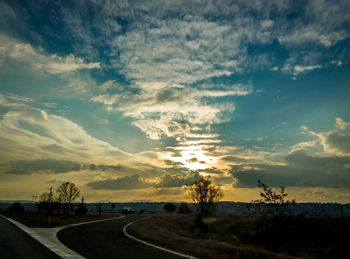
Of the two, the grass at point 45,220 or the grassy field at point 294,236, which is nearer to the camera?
the grassy field at point 294,236

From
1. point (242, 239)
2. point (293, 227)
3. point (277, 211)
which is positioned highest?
point (277, 211)

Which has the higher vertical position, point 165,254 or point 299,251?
point 165,254

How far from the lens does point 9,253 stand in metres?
9.21

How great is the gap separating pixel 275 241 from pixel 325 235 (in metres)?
8.14

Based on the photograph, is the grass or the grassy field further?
the grass

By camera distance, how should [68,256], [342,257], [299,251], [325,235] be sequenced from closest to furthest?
[68,256] → [342,257] → [299,251] → [325,235]

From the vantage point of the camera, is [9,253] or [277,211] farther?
[277,211]

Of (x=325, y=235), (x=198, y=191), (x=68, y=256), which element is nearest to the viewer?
(x=68, y=256)

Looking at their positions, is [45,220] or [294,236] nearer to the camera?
Result: [294,236]

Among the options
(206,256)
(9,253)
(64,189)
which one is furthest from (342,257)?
(64,189)

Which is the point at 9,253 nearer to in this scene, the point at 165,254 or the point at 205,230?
the point at 165,254

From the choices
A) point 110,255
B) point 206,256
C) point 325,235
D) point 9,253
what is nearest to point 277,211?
point 325,235

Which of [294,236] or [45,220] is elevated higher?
[45,220]

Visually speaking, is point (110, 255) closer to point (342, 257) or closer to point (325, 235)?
point (342, 257)
